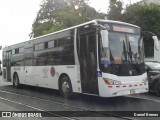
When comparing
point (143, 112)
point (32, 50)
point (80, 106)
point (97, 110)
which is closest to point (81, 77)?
point (80, 106)

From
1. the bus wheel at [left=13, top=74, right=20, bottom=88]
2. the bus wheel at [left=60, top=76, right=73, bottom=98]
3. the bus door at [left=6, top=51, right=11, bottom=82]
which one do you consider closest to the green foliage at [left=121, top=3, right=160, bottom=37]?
the bus door at [left=6, top=51, right=11, bottom=82]

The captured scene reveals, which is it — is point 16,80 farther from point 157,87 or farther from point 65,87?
point 157,87

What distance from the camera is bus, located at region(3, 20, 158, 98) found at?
9867 mm

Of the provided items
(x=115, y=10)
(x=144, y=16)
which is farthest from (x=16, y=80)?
(x=144, y=16)

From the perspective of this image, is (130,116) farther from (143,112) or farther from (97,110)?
(97,110)

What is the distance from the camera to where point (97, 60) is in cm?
1003

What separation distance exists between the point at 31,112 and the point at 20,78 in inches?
321

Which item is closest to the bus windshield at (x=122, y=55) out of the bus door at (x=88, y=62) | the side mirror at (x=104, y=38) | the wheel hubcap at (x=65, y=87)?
the bus door at (x=88, y=62)

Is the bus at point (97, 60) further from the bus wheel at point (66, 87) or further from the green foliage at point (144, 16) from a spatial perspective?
the green foliage at point (144, 16)

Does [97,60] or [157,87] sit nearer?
[97,60]

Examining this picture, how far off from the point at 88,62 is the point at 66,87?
81.2 inches

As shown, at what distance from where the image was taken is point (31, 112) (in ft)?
30.5

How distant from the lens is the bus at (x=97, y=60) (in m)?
9.87

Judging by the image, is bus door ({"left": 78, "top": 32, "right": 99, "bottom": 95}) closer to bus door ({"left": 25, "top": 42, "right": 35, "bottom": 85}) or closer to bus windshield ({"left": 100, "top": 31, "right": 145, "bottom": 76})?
bus windshield ({"left": 100, "top": 31, "right": 145, "bottom": 76})
